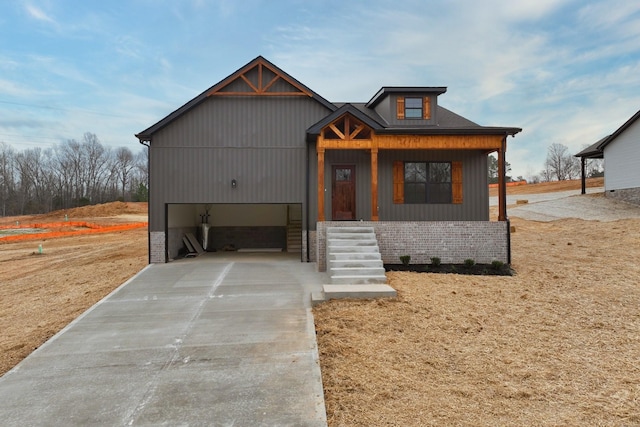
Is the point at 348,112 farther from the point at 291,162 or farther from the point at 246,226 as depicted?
the point at 246,226

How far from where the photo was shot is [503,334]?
589 cm

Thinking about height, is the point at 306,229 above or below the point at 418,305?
above

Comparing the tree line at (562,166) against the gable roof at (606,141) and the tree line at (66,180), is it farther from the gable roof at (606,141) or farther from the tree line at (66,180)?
the tree line at (66,180)

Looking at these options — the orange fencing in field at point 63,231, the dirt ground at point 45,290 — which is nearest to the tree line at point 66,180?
the orange fencing in field at point 63,231

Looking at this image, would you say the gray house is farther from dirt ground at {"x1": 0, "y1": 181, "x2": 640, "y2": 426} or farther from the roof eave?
dirt ground at {"x1": 0, "y1": 181, "x2": 640, "y2": 426}

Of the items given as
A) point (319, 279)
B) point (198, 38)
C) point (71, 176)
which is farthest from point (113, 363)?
point (71, 176)

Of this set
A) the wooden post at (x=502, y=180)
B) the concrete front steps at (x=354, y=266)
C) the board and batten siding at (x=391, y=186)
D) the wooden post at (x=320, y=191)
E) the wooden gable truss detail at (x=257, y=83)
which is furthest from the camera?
the board and batten siding at (x=391, y=186)

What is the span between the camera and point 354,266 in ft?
30.0

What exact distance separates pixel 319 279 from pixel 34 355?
233 inches

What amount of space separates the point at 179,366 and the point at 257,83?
404 inches

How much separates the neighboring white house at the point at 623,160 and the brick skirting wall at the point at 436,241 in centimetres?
1674

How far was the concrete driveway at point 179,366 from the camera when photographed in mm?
3943

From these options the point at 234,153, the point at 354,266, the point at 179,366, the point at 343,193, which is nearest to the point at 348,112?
the point at 343,193

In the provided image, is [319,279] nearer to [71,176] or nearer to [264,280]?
[264,280]
